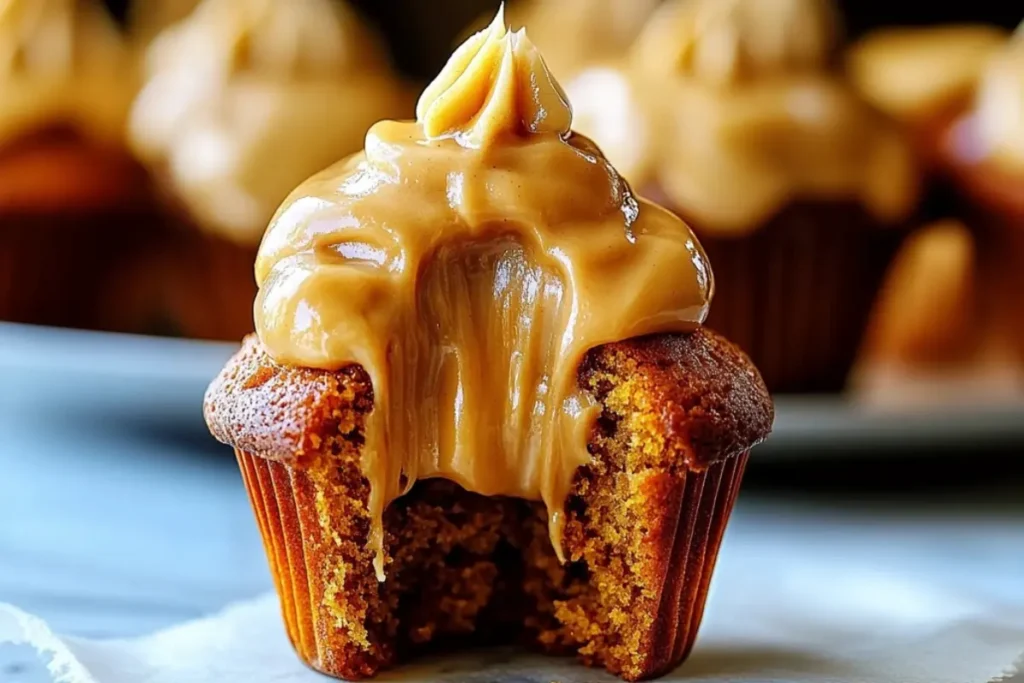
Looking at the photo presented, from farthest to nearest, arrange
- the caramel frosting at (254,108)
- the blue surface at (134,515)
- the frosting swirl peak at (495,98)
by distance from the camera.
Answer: the caramel frosting at (254,108) → the blue surface at (134,515) → the frosting swirl peak at (495,98)

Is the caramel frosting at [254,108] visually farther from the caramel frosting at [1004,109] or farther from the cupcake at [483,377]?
the caramel frosting at [1004,109]

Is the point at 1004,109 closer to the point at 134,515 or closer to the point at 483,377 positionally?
the point at 483,377

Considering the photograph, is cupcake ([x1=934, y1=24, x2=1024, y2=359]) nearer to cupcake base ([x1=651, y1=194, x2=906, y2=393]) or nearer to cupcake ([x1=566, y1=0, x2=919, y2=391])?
cupcake ([x1=566, y1=0, x2=919, y2=391])

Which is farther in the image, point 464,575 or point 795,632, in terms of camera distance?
point 795,632

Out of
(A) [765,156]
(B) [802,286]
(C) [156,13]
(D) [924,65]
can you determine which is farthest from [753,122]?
(C) [156,13]

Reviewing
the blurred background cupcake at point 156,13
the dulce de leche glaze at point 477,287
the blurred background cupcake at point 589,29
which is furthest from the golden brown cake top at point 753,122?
the blurred background cupcake at point 156,13

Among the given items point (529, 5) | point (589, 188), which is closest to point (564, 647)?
point (589, 188)

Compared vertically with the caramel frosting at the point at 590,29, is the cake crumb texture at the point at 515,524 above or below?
below
